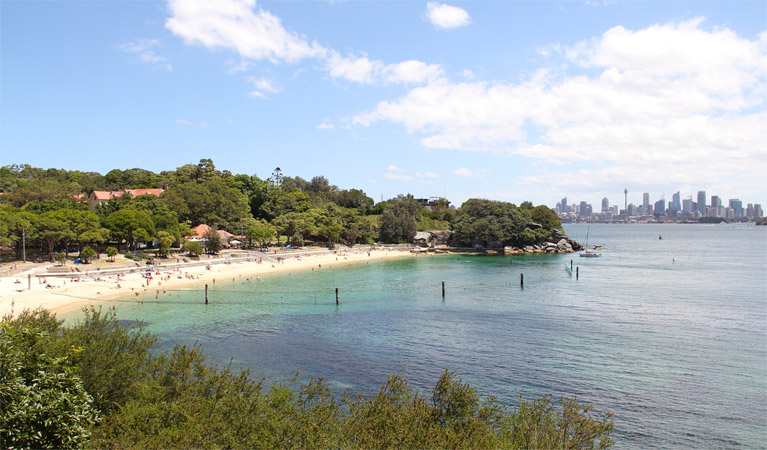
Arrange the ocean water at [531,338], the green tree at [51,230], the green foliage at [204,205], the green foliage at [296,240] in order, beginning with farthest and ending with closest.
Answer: the green foliage at [296,240] < the green foliage at [204,205] < the green tree at [51,230] < the ocean water at [531,338]

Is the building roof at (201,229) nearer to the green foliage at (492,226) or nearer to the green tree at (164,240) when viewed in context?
the green tree at (164,240)

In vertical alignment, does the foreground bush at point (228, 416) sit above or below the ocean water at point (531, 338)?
above

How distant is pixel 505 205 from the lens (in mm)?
106188

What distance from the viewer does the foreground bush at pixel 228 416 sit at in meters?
10.5

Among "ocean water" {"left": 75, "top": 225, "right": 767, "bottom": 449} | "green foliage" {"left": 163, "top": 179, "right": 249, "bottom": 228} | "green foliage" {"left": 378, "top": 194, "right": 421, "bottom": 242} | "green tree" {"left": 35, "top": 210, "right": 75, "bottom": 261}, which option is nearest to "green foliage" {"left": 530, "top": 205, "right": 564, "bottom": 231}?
"green foliage" {"left": 378, "top": 194, "right": 421, "bottom": 242}

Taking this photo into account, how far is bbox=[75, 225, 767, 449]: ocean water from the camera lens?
65.2ft

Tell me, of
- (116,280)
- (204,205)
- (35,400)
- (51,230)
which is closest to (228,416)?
(35,400)

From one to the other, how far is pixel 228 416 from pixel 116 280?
1618 inches

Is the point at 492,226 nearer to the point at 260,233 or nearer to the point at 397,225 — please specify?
the point at 397,225

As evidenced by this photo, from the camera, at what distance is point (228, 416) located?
12258 mm

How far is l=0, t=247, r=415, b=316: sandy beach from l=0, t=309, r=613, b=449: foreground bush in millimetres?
18175

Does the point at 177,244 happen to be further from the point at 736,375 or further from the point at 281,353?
the point at 736,375

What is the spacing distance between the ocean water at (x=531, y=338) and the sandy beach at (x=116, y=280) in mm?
3829

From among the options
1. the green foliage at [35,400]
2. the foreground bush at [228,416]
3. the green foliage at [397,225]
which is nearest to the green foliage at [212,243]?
the green foliage at [397,225]
